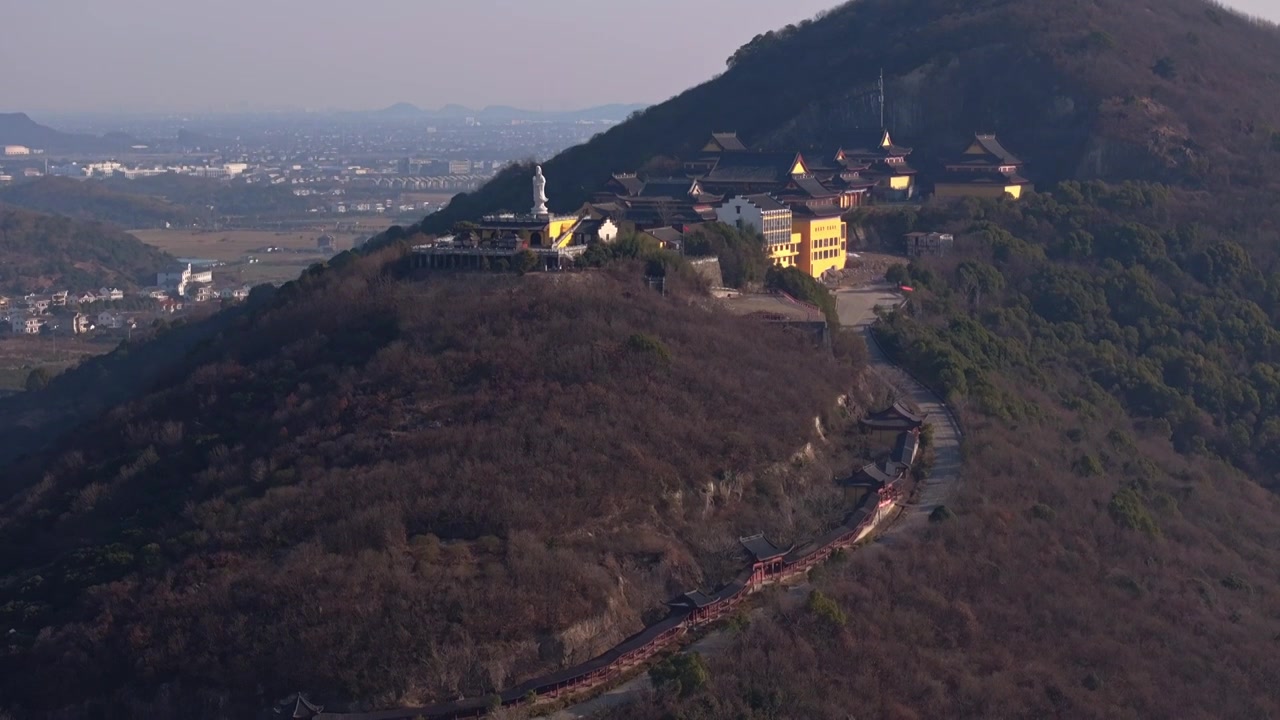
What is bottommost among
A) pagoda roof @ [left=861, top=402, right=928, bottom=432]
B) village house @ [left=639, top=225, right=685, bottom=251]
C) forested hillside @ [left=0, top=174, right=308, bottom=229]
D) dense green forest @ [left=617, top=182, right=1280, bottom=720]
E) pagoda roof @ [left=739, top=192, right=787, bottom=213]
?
forested hillside @ [left=0, top=174, right=308, bottom=229]

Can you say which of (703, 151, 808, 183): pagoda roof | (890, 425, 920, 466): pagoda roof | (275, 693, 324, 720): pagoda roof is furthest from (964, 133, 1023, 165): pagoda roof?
(275, 693, 324, 720): pagoda roof

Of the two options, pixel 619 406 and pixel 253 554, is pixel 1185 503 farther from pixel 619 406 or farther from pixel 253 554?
pixel 253 554

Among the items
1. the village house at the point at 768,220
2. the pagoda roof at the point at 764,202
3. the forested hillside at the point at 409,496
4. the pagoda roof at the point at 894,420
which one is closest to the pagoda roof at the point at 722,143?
the pagoda roof at the point at 764,202

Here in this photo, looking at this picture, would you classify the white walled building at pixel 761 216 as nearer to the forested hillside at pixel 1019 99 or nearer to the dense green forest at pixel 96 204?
the forested hillside at pixel 1019 99

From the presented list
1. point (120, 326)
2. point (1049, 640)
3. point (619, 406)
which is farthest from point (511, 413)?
point (120, 326)

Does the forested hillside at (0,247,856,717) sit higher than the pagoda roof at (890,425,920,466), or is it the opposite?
the forested hillside at (0,247,856,717)

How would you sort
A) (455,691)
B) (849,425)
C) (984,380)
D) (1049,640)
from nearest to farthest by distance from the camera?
(455,691) < (1049,640) < (849,425) < (984,380)

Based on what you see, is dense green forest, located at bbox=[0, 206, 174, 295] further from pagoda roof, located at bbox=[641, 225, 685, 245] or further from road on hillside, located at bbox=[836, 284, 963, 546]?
road on hillside, located at bbox=[836, 284, 963, 546]
